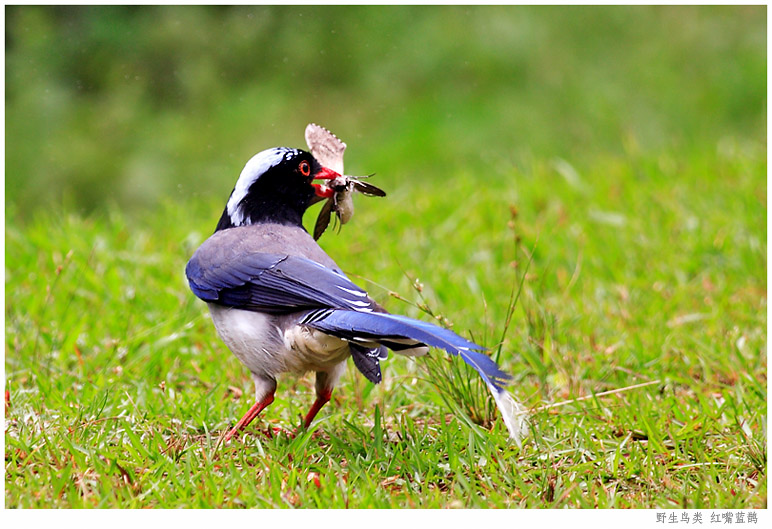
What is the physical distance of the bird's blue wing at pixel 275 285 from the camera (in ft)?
11.0

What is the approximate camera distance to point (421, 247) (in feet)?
19.9

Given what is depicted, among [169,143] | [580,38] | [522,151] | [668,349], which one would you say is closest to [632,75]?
[580,38]

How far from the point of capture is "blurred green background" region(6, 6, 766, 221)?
770 centimetres

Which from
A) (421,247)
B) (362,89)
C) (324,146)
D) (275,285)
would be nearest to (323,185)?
(324,146)

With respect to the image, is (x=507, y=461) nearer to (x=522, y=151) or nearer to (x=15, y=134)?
(x=522, y=151)

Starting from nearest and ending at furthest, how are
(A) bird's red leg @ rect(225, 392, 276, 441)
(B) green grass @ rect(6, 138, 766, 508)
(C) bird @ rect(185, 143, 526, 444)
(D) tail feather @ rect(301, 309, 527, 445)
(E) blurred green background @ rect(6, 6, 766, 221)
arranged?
1. (D) tail feather @ rect(301, 309, 527, 445)
2. (C) bird @ rect(185, 143, 526, 444)
3. (B) green grass @ rect(6, 138, 766, 508)
4. (A) bird's red leg @ rect(225, 392, 276, 441)
5. (E) blurred green background @ rect(6, 6, 766, 221)

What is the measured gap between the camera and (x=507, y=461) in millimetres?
3484

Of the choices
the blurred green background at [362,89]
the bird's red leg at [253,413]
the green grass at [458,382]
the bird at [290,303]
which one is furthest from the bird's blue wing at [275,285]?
the blurred green background at [362,89]

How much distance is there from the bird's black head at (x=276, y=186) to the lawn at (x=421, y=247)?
55cm

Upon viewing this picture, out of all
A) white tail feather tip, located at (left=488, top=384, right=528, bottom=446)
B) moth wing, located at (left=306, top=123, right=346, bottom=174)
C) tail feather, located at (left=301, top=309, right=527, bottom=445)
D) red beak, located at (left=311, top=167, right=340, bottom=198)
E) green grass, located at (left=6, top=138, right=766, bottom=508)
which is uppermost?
moth wing, located at (left=306, top=123, right=346, bottom=174)

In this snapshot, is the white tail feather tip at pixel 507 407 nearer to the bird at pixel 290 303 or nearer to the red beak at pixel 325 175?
the bird at pixel 290 303

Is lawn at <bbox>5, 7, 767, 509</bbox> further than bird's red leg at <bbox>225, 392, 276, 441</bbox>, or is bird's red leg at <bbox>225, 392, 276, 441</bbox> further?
bird's red leg at <bbox>225, 392, 276, 441</bbox>

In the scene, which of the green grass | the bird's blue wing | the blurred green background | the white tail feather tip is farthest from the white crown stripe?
the blurred green background

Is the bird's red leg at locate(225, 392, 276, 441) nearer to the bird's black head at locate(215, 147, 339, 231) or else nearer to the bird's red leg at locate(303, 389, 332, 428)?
the bird's red leg at locate(303, 389, 332, 428)
